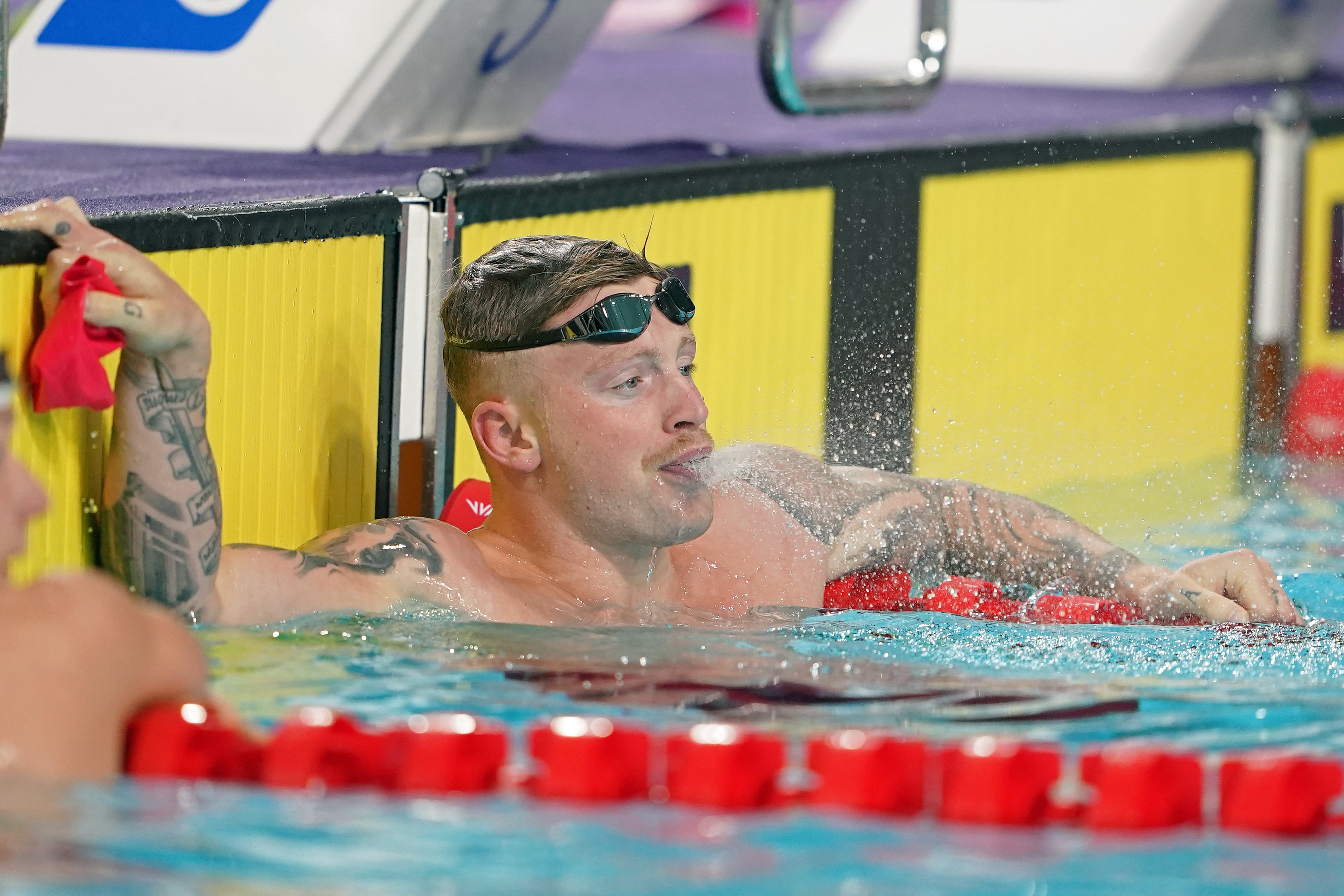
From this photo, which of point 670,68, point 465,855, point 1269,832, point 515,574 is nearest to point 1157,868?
point 1269,832

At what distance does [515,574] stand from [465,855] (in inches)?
40.9

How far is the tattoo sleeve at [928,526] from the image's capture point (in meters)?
2.98

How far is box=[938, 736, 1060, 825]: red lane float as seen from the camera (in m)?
1.69

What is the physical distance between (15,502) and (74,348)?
1.59ft

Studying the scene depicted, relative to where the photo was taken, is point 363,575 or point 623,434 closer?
point 363,575

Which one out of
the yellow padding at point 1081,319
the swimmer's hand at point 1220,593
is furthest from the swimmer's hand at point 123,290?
the yellow padding at point 1081,319

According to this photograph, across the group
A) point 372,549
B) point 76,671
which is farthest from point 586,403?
point 76,671

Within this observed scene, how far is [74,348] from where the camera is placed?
2.11 metres

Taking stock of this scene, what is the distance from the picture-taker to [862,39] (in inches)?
271

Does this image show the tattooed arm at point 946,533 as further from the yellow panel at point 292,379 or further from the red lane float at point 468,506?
the yellow panel at point 292,379

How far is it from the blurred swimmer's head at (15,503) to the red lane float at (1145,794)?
0.93 meters

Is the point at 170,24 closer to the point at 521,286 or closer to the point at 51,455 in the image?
the point at 521,286

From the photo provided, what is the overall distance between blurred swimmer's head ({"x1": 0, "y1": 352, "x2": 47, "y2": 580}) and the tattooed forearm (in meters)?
0.69

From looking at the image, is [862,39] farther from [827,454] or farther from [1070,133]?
[827,454]
